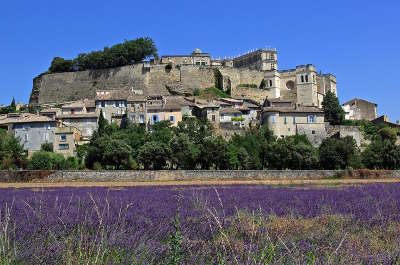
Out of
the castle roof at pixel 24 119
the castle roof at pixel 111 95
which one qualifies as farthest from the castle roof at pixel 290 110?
the castle roof at pixel 24 119

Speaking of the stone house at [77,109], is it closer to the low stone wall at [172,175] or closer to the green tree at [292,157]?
the green tree at [292,157]

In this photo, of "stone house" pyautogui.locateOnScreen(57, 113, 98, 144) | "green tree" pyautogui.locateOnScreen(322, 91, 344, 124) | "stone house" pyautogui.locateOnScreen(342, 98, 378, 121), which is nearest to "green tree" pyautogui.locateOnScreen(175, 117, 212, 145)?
"stone house" pyautogui.locateOnScreen(57, 113, 98, 144)

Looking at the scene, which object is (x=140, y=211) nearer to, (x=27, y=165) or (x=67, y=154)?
(x=27, y=165)

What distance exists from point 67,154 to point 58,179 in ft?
73.5

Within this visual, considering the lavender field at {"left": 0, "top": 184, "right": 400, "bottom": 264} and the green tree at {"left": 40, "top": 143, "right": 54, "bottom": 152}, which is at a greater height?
the green tree at {"left": 40, "top": 143, "right": 54, "bottom": 152}

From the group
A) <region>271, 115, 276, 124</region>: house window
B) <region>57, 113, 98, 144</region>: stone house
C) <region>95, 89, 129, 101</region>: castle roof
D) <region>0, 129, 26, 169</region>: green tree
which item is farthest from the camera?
<region>95, 89, 129, 101</region>: castle roof

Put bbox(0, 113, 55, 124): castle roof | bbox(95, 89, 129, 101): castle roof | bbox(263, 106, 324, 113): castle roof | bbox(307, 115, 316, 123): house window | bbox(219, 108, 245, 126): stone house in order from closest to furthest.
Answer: bbox(0, 113, 55, 124): castle roof < bbox(263, 106, 324, 113): castle roof < bbox(219, 108, 245, 126): stone house < bbox(307, 115, 316, 123): house window < bbox(95, 89, 129, 101): castle roof

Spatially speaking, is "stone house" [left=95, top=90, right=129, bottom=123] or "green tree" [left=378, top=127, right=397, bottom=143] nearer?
"green tree" [left=378, top=127, right=397, bottom=143]

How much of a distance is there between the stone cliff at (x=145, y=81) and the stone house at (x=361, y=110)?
1532 cm

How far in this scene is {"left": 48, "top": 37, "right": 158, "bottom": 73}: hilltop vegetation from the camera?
9475cm

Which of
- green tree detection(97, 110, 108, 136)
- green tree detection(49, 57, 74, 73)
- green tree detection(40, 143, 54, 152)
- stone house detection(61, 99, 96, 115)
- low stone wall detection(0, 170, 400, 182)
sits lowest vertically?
low stone wall detection(0, 170, 400, 182)

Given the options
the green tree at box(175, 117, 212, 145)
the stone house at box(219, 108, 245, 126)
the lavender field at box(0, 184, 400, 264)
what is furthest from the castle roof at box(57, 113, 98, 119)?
the lavender field at box(0, 184, 400, 264)

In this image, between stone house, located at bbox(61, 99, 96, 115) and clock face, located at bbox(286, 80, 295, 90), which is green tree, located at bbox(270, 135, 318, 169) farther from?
clock face, located at bbox(286, 80, 295, 90)

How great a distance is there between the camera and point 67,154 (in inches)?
2438
